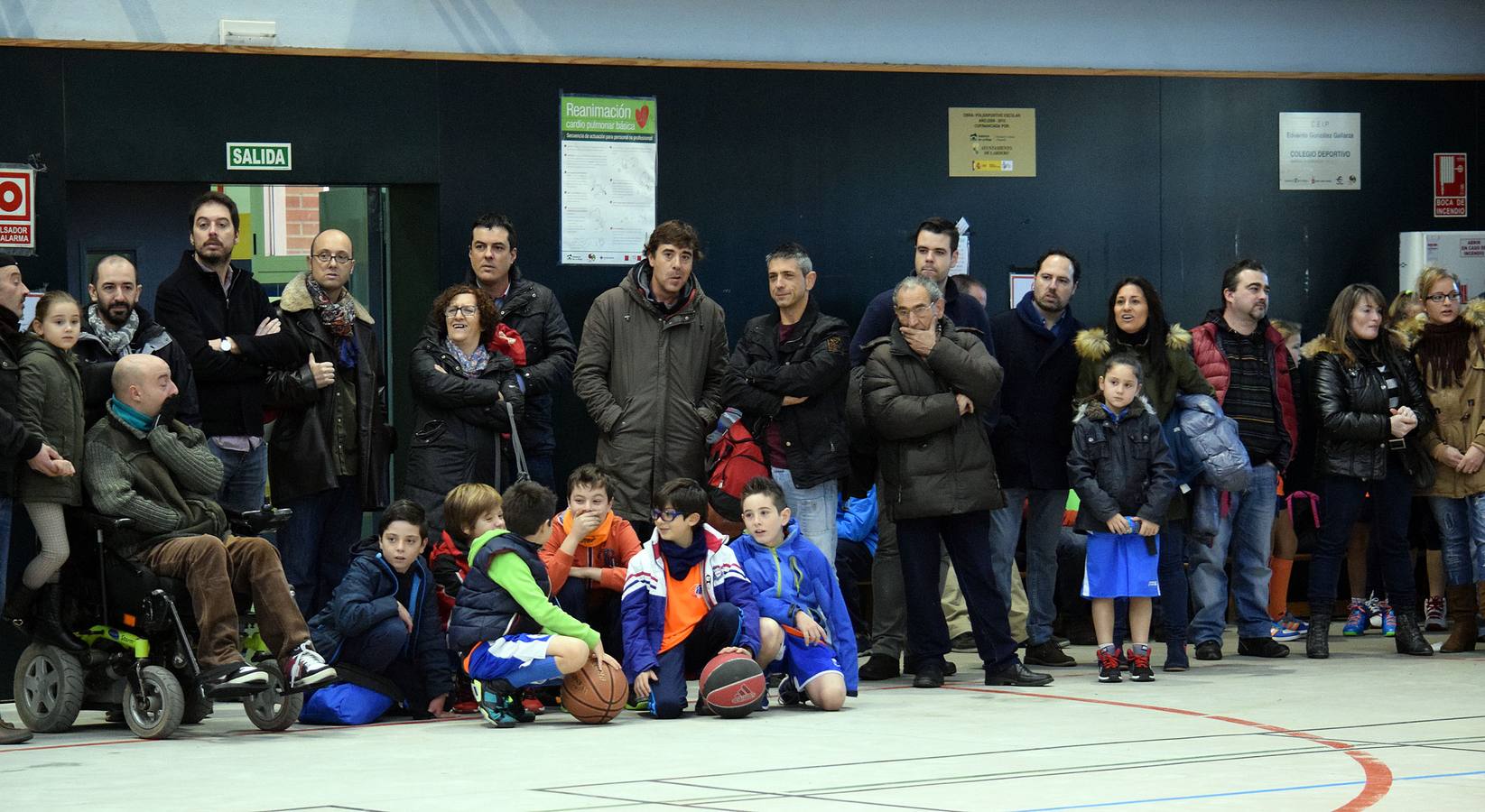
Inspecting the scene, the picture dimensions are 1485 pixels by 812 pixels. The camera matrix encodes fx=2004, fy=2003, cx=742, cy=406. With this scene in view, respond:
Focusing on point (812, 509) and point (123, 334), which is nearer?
point (123, 334)

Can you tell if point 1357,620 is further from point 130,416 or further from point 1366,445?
point 130,416

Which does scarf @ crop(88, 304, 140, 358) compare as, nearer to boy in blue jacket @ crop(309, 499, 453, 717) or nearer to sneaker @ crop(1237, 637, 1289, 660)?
boy in blue jacket @ crop(309, 499, 453, 717)

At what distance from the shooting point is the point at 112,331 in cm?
786

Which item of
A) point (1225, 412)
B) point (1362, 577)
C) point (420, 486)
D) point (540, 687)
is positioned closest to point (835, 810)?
point (540, 687)

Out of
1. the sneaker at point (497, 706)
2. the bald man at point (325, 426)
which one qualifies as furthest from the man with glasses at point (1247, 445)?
the bald man at point (325, 426)

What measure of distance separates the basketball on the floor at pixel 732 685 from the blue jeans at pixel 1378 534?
352 cm

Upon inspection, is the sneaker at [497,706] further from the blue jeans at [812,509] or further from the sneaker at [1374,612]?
the sneaker at [1374,612]

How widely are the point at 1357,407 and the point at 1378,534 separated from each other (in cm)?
67

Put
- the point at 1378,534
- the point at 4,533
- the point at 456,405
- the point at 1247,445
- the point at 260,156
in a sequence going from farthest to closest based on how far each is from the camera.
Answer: the point at 1378,534 < the point at 1247,445 < the point at 260,156 < the point at 456,405 < the point at 4,533

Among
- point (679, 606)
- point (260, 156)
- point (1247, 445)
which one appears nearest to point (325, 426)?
point (260, 156)

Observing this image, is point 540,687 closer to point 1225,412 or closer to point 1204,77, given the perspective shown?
point 1225,412

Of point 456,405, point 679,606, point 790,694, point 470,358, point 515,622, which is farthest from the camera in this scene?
point 470,358

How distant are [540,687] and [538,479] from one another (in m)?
1.73

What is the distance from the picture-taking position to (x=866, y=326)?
354 inches
